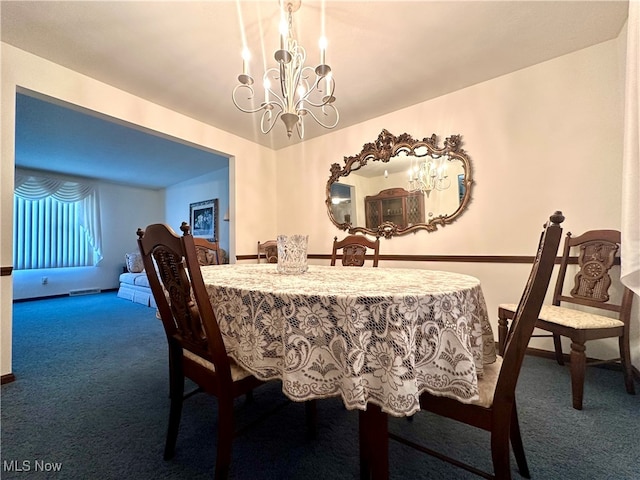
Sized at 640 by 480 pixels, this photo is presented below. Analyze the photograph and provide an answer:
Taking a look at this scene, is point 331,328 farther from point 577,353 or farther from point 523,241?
point 523,241

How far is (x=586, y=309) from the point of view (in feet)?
6.43

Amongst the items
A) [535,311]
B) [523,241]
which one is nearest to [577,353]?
[523,241]

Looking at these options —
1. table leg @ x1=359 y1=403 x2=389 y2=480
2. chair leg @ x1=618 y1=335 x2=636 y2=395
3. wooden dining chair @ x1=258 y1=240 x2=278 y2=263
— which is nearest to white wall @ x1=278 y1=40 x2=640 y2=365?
chair leg @ x1=618 y1=335 x2=636 y2=395

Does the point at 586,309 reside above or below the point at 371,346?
below

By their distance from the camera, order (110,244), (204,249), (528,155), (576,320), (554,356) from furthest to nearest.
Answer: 1. (110,244)
2. (204,249)
3. (528,155)
4. (554,356)
5. (576,320)

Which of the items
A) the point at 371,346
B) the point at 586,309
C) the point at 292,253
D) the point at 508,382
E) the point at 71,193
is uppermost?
the point at 71,193

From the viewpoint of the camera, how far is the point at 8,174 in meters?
1.85

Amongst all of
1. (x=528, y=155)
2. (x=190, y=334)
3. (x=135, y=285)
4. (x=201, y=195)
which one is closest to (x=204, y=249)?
(x=190, y=334)

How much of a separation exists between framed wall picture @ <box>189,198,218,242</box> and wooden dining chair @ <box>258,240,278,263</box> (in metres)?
1.86

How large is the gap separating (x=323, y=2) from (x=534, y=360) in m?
2.87

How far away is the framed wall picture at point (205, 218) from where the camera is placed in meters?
5.20

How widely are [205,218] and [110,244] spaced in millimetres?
2259

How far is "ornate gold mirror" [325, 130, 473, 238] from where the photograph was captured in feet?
8.17

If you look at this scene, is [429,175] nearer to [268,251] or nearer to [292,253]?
[292,253]
